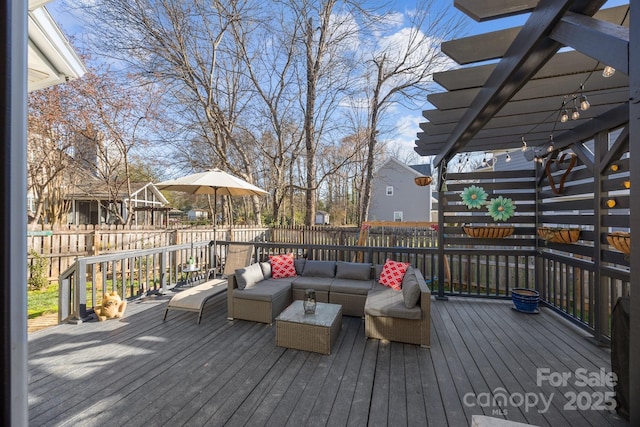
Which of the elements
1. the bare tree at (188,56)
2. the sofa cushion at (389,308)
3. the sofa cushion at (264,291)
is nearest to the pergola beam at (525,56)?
the sofa cushion at (389,308)

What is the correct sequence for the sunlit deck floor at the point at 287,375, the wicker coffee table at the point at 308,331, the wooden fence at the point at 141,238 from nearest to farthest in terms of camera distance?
the sunlit deck floor at the point at 287,375 < the wicker coffee table at the point at 308,331 < the wooden fence at the point at 141,238

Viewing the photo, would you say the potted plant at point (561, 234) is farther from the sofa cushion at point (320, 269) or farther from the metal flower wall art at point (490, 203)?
the sofa cushion at point (320, 269)

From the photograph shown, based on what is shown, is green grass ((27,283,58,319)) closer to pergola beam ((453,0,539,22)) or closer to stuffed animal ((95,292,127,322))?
stuffed animal ((95,292,127,322))

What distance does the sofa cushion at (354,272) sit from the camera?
4566 mm

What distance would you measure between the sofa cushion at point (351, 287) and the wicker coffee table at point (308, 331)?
0.85 m

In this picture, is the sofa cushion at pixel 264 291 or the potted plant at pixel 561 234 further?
the sofa cushion at pixel 264 291

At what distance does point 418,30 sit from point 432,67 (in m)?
1.26

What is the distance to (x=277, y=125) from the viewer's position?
11430 millimetres

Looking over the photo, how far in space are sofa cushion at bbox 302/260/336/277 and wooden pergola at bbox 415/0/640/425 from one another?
2.62m

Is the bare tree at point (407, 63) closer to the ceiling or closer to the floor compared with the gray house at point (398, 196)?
closer to the ceiling

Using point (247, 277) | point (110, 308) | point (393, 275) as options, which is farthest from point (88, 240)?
point (393, 275)

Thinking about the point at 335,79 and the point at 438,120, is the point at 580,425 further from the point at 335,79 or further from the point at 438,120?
the point at 335,79

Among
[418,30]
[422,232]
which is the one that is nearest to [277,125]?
[418,30]

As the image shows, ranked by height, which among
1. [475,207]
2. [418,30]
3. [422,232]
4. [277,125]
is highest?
[418,30]
